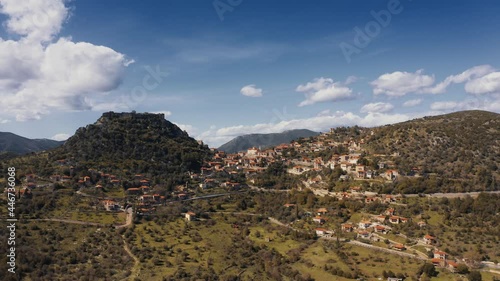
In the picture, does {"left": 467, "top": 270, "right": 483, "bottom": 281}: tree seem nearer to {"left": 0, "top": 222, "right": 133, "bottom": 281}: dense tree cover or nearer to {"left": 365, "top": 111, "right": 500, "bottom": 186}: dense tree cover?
{"left": 365, "top": 111, "right": 500, "bottom": 186}: dense tree cover

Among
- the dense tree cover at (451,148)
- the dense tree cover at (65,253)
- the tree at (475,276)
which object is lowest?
the tree at (475,276)

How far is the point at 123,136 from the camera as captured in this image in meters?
109

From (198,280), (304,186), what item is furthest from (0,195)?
(304,186)

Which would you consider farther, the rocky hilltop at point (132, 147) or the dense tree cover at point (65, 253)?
the rocky hilltop at point (132, 147)

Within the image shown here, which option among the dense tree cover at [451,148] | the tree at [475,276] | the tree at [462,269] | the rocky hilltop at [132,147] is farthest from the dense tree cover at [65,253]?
the dense tree cover at [451,148]

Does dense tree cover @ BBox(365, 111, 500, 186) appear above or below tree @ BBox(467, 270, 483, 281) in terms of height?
above

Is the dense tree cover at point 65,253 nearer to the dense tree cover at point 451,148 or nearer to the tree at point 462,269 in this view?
the tree at point 462,269

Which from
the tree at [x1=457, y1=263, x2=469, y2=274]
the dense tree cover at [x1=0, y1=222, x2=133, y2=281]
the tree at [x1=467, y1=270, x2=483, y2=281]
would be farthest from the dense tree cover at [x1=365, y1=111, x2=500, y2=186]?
the dense tree cover at [x1=0, y1=222, x2=133, y2=281]

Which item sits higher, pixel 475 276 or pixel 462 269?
pixel 462 269

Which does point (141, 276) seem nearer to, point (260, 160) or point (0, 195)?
point (0, 195)

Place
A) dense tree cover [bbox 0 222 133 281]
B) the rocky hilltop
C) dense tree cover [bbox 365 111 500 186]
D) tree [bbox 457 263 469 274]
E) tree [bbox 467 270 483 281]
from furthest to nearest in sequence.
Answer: the rocky hilltop < dense tree cover [bbox 365 111 500 186] < tree [bbox 457 263 469 274] < dense tree cover [bbox 0 222 133 281] < tree [bbox 467 270 483 281]

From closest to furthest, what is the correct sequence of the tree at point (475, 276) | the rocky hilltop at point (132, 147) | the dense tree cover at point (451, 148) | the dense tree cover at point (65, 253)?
the tree at point (475, 276)
the dense tree cover at point (65, 253)
the dense tree cover at point (451, 148)
the rocky hilltop at point (132, 147)

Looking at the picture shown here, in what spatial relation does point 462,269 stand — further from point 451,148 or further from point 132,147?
point 132,147

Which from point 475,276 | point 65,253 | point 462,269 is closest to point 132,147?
point 65,253
